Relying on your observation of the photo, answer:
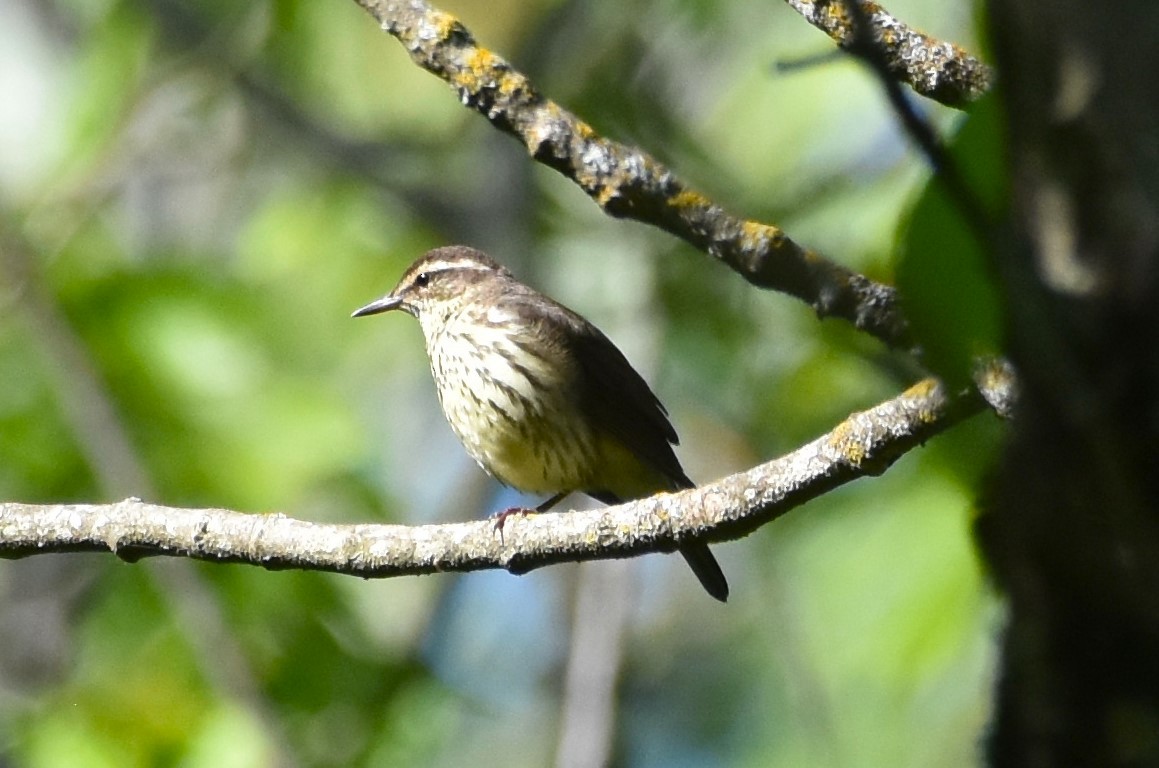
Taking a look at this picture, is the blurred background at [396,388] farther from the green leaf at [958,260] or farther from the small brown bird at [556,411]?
the green leaf at [958,260]

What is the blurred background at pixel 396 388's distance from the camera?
21.6 ft

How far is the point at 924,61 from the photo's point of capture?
3.68 m

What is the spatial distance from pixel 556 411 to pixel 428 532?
6.84 feet

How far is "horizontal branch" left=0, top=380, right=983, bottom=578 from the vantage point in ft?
11.0

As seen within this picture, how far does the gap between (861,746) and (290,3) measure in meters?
5.87

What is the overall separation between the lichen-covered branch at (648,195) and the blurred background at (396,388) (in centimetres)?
54

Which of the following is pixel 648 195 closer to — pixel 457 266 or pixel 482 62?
pixel 482 62

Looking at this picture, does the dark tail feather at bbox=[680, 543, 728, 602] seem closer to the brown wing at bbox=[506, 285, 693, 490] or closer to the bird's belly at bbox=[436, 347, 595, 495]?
the brown wing at bbox=[506, 285, 693, 490]

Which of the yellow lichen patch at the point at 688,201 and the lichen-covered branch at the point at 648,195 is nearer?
the lichen-covered branch at the point at 648,195

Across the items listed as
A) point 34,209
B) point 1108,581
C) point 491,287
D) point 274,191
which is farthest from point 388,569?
point 274,191

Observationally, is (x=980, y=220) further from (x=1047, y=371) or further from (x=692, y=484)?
(x=692, y=484)

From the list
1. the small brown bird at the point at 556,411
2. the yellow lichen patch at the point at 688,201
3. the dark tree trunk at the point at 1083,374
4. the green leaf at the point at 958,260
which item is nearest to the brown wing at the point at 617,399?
the small brown bird at the point at 556,411

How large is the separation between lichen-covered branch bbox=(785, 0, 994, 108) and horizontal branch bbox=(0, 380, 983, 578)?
1019mm

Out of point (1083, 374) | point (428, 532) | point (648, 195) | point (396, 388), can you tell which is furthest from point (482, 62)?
point (396, 388)
